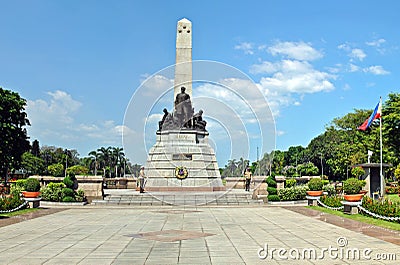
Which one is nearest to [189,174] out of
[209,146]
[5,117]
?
[209,146]

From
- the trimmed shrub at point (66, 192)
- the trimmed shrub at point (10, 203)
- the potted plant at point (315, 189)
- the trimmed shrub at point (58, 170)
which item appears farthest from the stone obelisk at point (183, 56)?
the trimmed shrub at point (58, 170)

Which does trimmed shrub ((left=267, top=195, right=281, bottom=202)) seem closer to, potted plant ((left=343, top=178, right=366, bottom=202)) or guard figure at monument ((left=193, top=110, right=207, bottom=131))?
potted plant ((left=343, top=178, right=366, bottom=202))

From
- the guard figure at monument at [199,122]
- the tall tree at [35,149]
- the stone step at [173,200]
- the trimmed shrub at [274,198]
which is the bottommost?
the stone step at [173,200]

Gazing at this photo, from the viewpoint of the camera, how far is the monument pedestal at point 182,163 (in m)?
29.5

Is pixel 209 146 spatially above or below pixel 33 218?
above

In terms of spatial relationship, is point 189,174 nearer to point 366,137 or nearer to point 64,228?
point 64,228

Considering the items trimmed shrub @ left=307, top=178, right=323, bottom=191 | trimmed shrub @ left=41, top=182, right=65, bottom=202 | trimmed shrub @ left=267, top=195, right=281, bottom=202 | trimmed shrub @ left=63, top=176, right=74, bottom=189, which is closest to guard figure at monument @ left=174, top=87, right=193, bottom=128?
trimmed shrub @ left=267, top=195, right=281, bottom=202

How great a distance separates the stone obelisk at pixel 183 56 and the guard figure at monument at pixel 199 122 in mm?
2044

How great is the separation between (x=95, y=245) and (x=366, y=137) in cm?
5135

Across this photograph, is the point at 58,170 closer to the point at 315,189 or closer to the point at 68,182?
the point at 68,182

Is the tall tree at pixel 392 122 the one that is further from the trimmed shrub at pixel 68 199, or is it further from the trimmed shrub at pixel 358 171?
the trimmed shrub at pixel 68 199

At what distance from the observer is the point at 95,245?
399 inches

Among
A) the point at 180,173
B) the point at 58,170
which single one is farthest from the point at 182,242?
the point at 58,170

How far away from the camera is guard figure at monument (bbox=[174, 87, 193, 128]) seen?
32.5 meters
